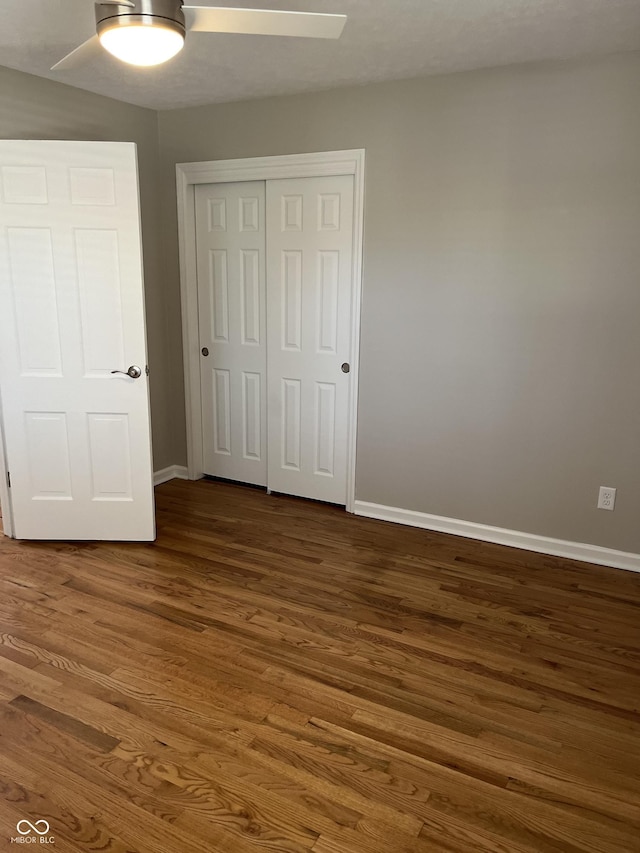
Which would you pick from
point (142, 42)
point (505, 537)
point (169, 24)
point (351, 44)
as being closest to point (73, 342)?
point (142, 42)

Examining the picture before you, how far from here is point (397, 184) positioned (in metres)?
3.44

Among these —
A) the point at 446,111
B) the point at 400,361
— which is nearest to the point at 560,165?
the point at 446,111

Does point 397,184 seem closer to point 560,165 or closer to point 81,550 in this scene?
point 560,165

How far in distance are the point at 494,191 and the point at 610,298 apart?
2.64 feet

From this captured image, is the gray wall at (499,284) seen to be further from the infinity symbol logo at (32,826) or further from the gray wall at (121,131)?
the infinity symbol logo at (32,826)

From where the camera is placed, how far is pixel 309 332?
3918 mm

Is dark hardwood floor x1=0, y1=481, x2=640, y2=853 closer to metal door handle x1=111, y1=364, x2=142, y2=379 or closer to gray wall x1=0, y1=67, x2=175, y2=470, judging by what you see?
metal door handle x1=111, y1=364, x2=142, y2=379

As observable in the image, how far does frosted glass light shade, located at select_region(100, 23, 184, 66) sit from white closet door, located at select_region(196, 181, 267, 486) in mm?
2068

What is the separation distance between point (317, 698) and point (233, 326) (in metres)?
2.65

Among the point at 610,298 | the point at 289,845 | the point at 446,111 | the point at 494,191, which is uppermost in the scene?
the point at 446,111

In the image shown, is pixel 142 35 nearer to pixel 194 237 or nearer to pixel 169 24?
pixel 169 24

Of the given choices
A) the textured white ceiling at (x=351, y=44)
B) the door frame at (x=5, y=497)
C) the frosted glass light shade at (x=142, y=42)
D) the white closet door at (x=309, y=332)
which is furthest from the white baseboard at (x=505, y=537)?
the frosted glass light shade at (x=142, y=42)

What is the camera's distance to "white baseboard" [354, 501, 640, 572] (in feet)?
10.7

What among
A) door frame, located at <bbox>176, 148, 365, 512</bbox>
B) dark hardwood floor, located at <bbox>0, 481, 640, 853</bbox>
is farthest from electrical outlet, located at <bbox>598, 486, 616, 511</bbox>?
door frame, located at <bbox>176, 148, 365, 512</bbox>
